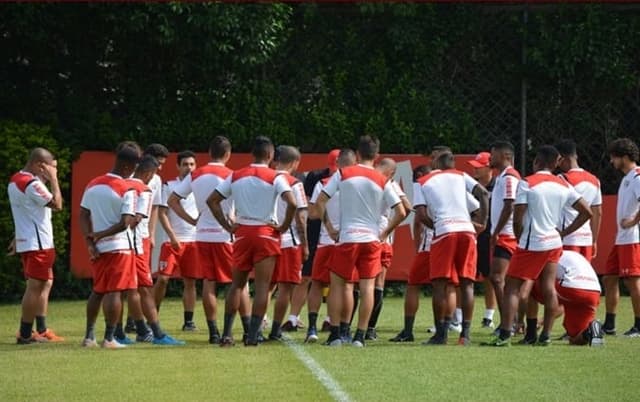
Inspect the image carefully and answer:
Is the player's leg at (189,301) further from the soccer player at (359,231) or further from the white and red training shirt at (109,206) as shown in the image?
the soccer player at (359,231)

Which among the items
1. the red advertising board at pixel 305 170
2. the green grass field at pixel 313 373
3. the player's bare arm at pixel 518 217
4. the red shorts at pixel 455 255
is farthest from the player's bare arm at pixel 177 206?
the red advertising board at pixel 305 170

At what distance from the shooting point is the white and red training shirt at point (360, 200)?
14961mm

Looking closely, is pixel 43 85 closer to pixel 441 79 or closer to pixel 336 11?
pixel 336 11

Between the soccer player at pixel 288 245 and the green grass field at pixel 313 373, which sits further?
the soccer player at pixel 288 245

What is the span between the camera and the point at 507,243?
1638 centimetres

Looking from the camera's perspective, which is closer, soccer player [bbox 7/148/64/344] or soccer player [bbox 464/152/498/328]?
soccer player [bbox 7/148/64/344]

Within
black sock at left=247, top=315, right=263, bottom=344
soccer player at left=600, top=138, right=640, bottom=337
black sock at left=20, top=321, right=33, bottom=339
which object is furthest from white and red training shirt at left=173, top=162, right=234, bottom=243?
soccer player at left=600, top=138, right=640, bottom=337

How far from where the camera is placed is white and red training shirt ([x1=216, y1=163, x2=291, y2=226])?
14.7m

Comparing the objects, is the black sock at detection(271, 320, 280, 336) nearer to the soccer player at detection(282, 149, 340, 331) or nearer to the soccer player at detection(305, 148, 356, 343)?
the soccer player at detection(305, 148, 356, 343)

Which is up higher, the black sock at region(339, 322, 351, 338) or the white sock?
the black sock at region(339, 322, 351, 338)

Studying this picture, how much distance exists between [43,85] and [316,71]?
4601 millimetres

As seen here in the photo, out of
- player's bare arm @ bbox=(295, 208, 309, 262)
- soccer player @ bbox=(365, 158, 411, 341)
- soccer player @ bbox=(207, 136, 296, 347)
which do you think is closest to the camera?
soccer player @ bbox=(207, 136, 296, 347)

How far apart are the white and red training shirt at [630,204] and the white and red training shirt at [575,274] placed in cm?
151

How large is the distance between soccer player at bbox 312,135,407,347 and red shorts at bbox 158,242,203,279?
202cm
